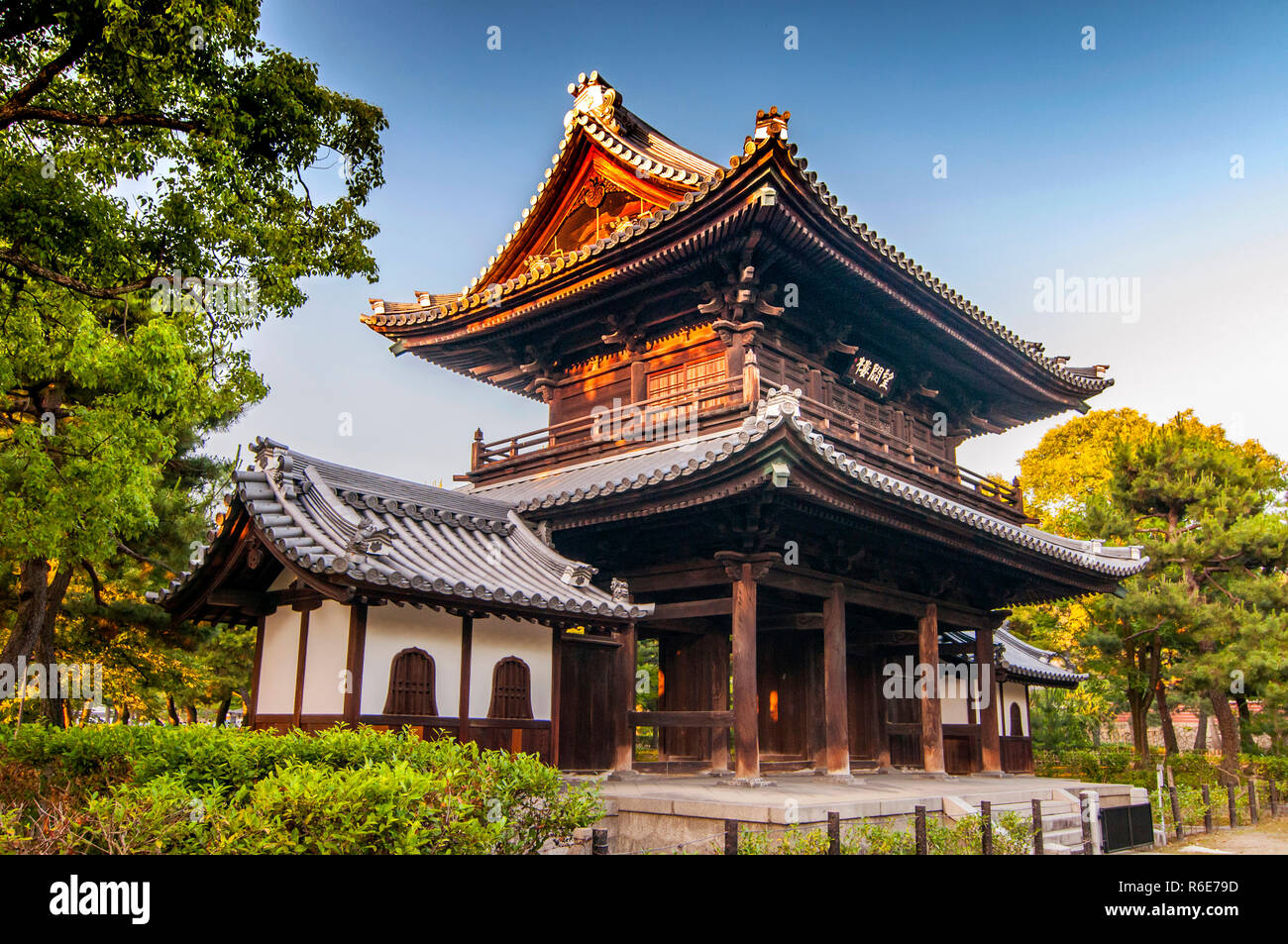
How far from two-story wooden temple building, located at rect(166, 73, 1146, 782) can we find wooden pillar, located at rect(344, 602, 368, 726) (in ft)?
0.12

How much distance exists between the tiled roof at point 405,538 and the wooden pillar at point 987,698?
9965mm

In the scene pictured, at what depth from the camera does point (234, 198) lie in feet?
41.6

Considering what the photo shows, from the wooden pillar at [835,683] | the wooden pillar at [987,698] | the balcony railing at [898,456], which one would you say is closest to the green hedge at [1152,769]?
the wooden pillar at [987,698]

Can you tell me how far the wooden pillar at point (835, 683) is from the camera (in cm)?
1477

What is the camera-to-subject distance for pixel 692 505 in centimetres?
1295

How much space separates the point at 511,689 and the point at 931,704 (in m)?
8.42

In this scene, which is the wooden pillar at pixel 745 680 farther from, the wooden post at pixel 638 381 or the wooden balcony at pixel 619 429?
the wooden post at pixel 638 381

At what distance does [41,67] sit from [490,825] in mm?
10934

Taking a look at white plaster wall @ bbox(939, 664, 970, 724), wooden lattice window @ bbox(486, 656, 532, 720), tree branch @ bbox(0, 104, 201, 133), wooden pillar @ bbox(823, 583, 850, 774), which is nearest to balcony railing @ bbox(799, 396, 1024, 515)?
wooden pillar @ bbox(823, 583, 850, 774)

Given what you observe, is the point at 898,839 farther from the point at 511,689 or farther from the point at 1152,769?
the point at 1152,769

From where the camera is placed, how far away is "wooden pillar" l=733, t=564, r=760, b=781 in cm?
1326

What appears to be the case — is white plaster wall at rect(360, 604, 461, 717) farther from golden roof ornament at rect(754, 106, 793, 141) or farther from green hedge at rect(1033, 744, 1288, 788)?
green hedge at rect(1033, 744, 1288, 788)
